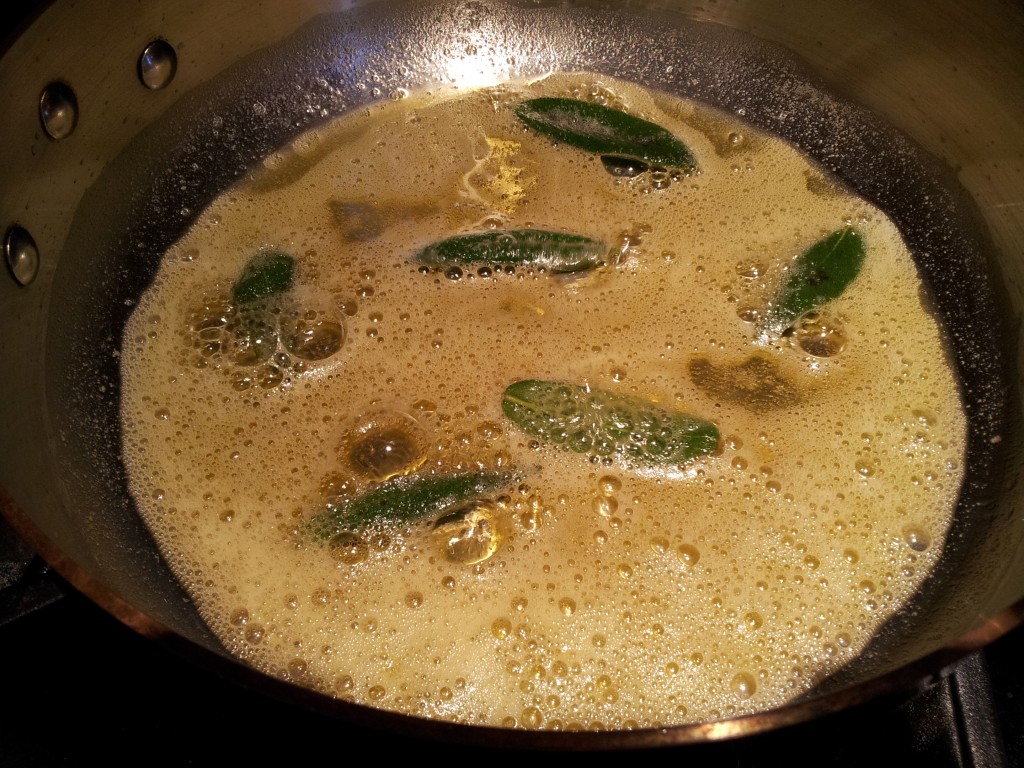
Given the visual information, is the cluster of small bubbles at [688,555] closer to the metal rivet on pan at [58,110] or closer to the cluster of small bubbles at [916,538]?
the cluster of small bubbles at [916,538]

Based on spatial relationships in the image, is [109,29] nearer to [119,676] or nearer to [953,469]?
[119,676]

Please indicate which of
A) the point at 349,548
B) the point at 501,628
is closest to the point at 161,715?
the point at 349,548

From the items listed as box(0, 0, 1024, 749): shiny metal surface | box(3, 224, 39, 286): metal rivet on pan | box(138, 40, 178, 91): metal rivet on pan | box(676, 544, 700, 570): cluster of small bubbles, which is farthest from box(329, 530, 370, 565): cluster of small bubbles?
box(138, 40, 178, 91): metal rivet on pan

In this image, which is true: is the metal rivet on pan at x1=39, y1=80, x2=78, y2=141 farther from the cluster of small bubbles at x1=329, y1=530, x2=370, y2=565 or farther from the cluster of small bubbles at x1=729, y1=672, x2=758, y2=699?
the cluster of small bubbles at x1=729, y1=672, x2=758, y2=699

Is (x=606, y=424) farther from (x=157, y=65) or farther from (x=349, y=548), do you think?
(x=157, y=65)

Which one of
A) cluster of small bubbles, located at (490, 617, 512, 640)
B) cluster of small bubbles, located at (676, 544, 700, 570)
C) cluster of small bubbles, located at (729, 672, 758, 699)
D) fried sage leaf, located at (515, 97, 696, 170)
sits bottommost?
cluster of small bubbles, located at (729, 672, 758, 699)

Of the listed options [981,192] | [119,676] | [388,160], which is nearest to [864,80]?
[981,192]
